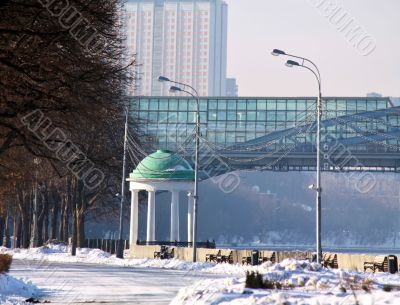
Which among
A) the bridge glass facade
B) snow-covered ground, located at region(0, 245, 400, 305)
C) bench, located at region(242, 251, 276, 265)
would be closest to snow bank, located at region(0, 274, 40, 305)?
snow-covered ground, located at region(0, 245, 400, 305)

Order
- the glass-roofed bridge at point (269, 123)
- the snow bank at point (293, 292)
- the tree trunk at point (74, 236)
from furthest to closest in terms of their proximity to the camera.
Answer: the glass-roofed bridge at point (269, 123), the tree trunk at point (74, 236), the snow bank at point (293, 292)

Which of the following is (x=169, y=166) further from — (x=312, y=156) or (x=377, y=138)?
(x=377, y=138)

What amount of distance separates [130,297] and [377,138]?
82.2 meters

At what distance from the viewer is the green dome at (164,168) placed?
207ft

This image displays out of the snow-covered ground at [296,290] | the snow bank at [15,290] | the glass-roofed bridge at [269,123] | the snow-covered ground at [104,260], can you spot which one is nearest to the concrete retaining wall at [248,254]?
the snow-covered ground at [104,260]

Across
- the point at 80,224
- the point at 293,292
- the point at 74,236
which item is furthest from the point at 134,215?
the point at 293,292

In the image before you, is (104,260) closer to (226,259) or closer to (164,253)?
(164,253)

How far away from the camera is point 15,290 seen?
2434 centimetres

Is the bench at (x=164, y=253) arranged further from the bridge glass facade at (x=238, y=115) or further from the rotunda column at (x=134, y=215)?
the bridge glass facade at (x=238, y=115)

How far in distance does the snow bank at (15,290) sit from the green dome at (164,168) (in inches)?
1469

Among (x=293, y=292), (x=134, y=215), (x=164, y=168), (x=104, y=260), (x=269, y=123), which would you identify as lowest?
(x=293, y=292)

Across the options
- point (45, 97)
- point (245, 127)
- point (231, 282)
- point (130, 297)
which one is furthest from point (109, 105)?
point (245, 127)

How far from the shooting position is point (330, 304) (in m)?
14.4

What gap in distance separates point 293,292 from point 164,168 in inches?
1836
